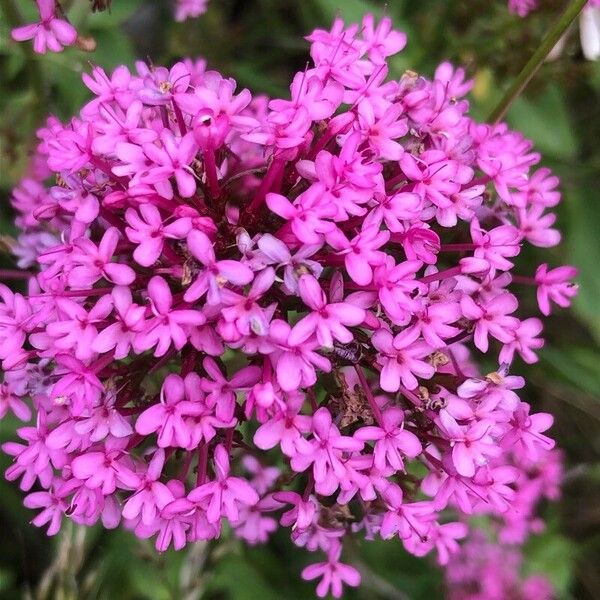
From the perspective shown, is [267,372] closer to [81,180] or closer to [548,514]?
[81,180]

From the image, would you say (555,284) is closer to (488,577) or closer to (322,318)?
(322,318)

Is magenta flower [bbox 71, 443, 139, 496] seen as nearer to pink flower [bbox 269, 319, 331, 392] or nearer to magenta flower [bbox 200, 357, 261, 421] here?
magenta flower [bbox 200, 357, 261, 421]

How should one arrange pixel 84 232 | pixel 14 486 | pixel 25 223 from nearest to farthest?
pixel 84 232 < pixel 25 223 < pixel 14 486

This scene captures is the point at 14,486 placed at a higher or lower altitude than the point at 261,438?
lower

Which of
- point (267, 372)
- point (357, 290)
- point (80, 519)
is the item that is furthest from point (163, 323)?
point (80, 519)

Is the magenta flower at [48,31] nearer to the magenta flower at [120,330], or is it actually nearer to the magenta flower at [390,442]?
the magenta flower at [120,330]

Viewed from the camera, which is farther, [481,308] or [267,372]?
[481,308]

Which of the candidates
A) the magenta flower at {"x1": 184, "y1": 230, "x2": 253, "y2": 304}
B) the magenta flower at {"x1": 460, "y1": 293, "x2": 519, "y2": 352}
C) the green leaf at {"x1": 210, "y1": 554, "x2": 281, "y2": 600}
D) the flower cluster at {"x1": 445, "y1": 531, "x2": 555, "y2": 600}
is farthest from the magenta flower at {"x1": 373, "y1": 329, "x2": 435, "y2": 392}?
the flower cluster at {"x1": 445, "y1": 531, "x2": 555, "y2": 600}

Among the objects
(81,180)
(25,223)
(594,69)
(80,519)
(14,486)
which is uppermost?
(594,69)

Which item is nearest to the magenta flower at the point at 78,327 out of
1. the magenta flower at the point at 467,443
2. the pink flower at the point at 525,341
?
the magenta flower at the point at 467,443
